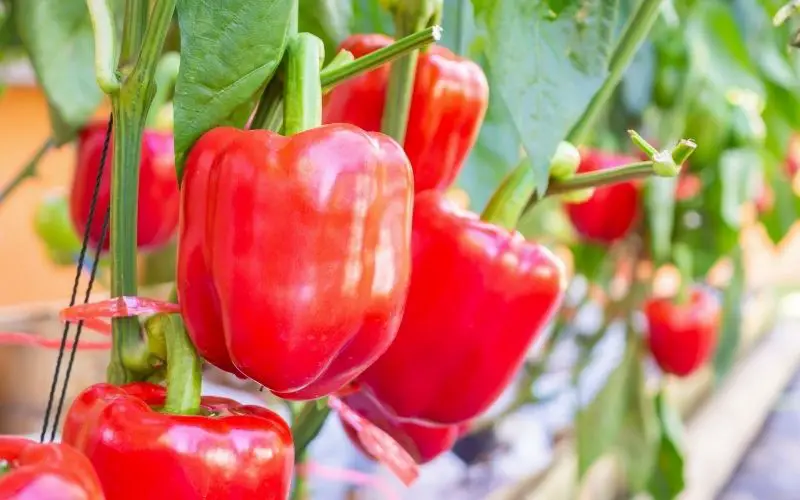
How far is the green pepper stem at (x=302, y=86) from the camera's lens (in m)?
0.30

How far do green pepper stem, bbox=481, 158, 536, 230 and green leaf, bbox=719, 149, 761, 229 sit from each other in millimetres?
718

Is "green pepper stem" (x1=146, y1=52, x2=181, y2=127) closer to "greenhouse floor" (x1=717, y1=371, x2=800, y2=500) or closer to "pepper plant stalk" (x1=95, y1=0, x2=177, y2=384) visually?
"pepper plant stalk" (x1=95, y1=0, x2=177, y2=384)

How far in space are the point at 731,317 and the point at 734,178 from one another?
30 centimetres

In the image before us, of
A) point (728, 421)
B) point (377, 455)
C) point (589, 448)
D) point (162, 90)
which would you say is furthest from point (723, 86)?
point (728, 421)

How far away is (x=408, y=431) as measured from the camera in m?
0.47

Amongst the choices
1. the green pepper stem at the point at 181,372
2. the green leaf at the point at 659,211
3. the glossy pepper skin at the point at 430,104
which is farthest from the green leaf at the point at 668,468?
the green pepper stem at the point at 181,372

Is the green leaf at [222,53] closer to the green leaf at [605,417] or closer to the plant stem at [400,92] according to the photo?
the plant stem at [400,92]

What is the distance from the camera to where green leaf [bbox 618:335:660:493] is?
110 centimetres

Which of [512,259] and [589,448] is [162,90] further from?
[589,448]

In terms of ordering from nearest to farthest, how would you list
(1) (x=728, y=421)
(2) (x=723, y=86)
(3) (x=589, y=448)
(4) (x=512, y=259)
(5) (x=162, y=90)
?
(4) (x=512, y=259)
(5) (x=162, y=90)
(2) (x=723, y=86)
(3) (x=589, y=448)
(1) (x=728, y=421)

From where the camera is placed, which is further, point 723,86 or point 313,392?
point 723,86

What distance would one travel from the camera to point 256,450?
30 cm

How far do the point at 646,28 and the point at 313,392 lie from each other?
240 mm

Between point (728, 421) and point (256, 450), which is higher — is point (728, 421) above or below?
below
